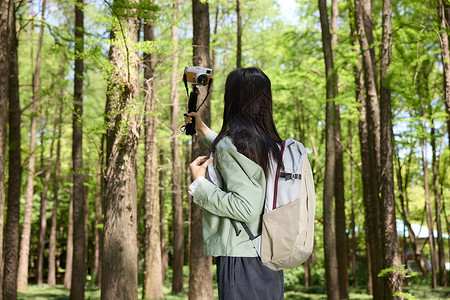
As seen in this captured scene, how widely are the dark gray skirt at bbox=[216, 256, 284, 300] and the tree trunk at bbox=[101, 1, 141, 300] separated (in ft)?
15.2

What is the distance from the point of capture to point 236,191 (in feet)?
6.64

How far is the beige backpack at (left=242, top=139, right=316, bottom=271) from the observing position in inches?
80.4

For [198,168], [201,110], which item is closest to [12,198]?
[201,110]

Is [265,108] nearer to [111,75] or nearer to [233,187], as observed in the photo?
[233,187]

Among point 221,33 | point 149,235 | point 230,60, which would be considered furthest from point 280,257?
point 230,60

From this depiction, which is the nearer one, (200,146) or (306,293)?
(200,146)

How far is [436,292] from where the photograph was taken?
619 inches

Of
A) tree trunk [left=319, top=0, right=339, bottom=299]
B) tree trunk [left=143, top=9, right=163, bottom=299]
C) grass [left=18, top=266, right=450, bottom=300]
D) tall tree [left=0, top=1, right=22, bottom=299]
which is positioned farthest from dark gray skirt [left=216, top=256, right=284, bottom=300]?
tree trunk [left=143, top=9, right=163, bottom=299]

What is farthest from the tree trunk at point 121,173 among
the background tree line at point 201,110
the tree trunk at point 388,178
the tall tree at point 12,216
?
the tall tree at point 12,216

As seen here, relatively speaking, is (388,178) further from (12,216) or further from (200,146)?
(12,216)

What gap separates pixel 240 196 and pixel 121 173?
4753 mm

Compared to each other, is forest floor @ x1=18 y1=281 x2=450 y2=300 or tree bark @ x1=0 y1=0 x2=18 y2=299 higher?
tree bark @ x1=0 y1=0 x2=18 y2=299

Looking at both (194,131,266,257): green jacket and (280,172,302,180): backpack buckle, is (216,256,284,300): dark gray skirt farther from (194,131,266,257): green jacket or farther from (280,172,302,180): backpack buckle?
(280,172,302,180): backpack buckle

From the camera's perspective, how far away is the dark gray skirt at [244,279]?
2.01 m
